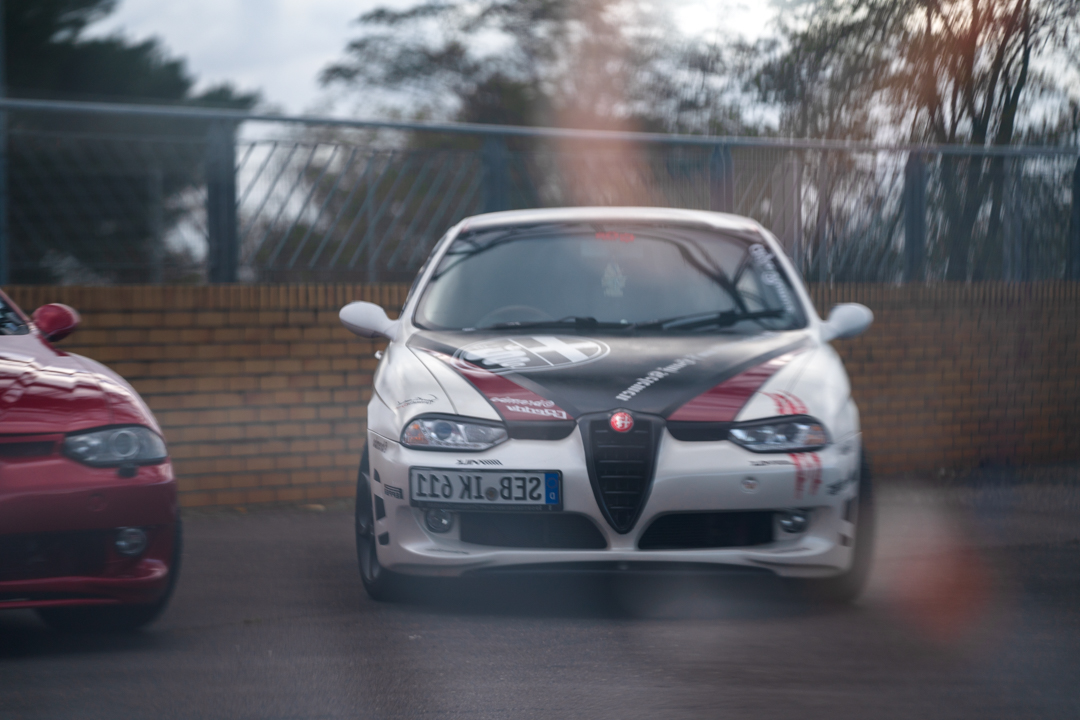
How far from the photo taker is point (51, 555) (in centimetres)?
412

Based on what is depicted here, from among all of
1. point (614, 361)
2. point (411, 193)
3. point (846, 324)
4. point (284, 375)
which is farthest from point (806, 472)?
point (411, 193)

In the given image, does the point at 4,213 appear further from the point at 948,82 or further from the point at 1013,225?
the point at 1013,225

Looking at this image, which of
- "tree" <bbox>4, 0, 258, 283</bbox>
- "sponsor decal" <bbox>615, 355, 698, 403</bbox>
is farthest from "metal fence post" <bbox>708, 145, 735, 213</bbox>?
"sponsor decal" <bbox>615, 355, 698, 403</bbox>

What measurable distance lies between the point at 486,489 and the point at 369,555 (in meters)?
0.77

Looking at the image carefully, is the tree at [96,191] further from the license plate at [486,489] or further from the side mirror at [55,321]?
the license plate at [486,489]

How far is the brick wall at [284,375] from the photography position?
720 centimetres

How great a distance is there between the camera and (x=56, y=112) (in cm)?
712

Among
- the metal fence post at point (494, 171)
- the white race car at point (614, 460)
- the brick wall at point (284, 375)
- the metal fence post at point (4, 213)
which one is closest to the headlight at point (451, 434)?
the white race car at point (614, 460)

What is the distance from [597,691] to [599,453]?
990mm

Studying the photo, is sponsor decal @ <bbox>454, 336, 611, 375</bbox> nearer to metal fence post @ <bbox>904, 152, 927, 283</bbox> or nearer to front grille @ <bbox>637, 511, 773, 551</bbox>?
front grille @ <bbox>637, 511, 773, 551</bbox>

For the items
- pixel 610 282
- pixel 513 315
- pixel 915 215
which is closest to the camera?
pixel 513 315

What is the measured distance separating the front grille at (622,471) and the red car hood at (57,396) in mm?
1499

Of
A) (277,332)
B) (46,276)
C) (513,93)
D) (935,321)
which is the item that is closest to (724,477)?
(277,332)

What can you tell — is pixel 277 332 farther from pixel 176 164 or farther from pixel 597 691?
pixel 597 691
